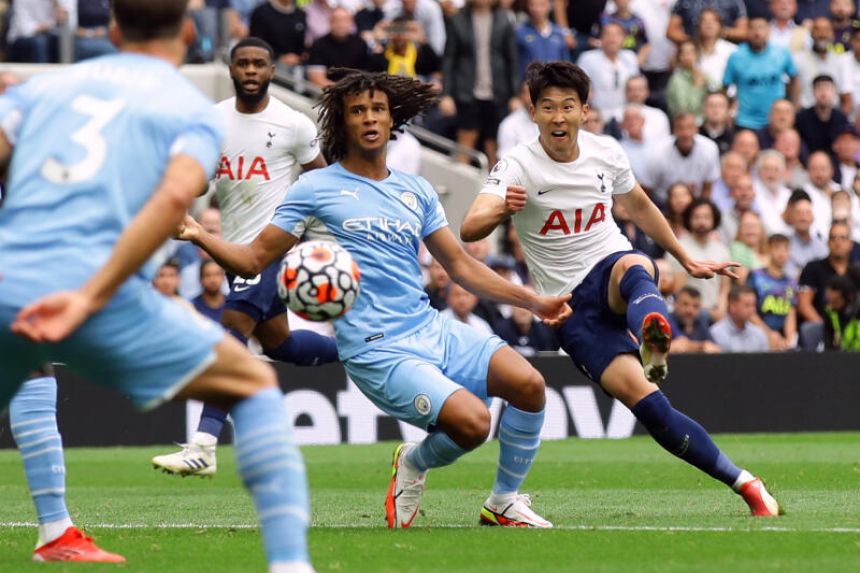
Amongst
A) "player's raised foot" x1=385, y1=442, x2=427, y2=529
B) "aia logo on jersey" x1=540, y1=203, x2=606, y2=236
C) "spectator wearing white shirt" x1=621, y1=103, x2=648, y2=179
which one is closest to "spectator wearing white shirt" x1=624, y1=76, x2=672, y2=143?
"spectator wearing white shirt" x1=621, y1=103, x2=648, y2=179

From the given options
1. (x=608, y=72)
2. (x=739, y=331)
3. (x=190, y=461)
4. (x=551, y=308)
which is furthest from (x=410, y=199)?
(x=608, y=72)

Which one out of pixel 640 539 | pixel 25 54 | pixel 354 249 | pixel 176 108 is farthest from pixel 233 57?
pixel 25 54

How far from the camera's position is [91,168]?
5.29 metres

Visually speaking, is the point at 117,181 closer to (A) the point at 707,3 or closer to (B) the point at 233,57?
(B) the point at 233,57

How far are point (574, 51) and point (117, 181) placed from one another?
1548 centimetres

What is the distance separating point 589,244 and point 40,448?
3.55 meters

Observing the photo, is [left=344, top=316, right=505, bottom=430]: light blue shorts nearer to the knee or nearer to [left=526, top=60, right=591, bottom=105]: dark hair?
the knee

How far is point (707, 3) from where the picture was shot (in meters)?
20.9

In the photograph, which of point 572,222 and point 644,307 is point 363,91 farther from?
point 644,307

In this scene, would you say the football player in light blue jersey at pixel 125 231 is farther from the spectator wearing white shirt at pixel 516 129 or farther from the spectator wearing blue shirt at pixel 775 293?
the spectator wearing white shirt at pixel 516 129

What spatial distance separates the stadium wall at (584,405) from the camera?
15531 mm

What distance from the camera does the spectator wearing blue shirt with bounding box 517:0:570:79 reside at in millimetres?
19281

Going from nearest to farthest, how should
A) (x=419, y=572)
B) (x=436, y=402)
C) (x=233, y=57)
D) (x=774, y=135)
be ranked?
(x=419, y=572)
(x=436, y=402)
(x=233, y=57)
(x=774, y=135)

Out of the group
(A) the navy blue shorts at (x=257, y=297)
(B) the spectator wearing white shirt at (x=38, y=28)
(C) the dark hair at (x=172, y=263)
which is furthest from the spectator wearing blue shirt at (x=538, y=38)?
(A) the navy blue shorts at (x=257, y=297)
